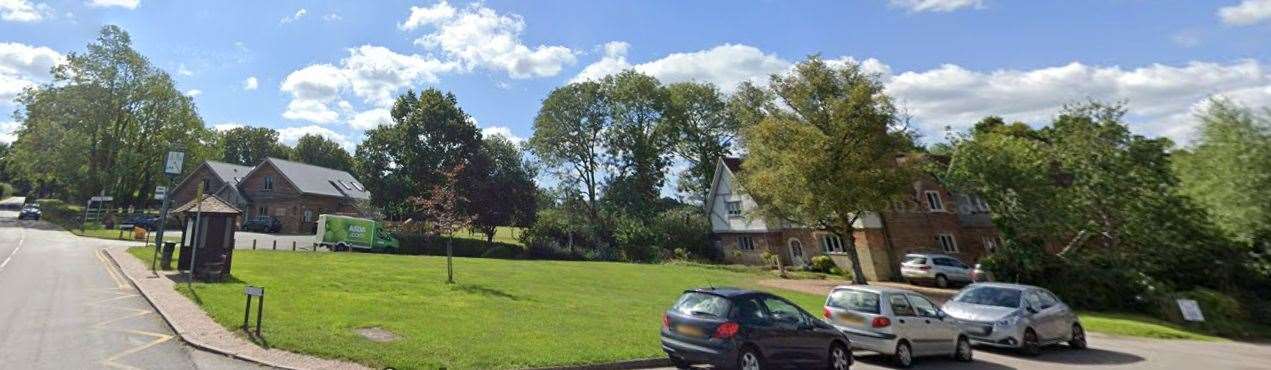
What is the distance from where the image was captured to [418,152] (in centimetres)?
5247

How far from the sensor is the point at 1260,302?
24.3m

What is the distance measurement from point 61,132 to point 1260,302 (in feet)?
263

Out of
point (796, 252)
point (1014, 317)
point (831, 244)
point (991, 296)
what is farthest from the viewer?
point (796, 252)

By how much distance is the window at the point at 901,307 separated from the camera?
41.1 feet

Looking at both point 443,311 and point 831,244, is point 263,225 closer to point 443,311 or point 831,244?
point 443,311

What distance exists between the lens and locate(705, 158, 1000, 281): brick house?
37.2 meters

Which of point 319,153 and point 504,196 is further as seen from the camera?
point 319,153

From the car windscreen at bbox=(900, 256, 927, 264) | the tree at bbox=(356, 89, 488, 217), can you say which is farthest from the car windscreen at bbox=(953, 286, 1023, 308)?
the tree at bbox=(356, 89, 488, 217)

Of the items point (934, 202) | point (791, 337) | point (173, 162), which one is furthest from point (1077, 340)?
point (173, 162)

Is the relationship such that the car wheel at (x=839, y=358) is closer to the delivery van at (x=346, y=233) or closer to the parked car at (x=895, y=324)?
the parked car at (x=895, y=324)

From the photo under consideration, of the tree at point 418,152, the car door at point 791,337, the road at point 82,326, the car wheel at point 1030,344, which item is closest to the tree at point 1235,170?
the car wheel at point 1030,344

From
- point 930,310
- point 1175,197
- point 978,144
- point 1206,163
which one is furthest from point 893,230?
point 930,310

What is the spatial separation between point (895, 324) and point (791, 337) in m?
3.03

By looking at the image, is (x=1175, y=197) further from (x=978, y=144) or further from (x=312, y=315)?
A: (x=312, y=315)
